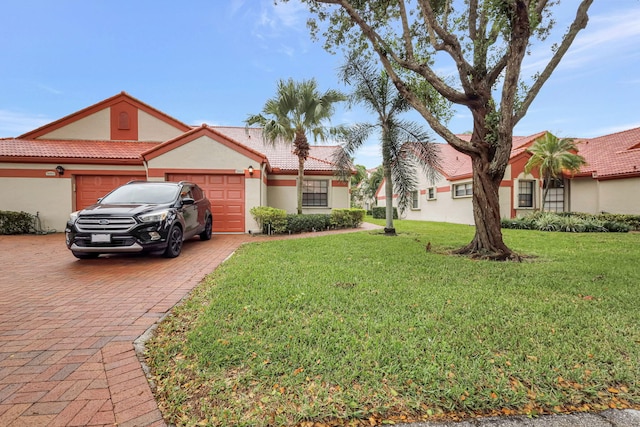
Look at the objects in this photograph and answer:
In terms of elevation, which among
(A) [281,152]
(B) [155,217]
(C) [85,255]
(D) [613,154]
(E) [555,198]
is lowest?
(C) [85,255]

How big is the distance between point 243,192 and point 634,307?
445 inches

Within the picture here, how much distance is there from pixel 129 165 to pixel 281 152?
7.66 metres

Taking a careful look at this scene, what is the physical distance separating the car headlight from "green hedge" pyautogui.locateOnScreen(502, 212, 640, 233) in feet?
51.5

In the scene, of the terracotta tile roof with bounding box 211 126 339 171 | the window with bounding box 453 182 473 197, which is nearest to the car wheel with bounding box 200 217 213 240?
the terracotta tile roof with bounding box 211 126 339 171

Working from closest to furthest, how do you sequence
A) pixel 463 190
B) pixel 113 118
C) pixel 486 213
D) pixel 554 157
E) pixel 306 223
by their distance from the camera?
pixel 486 213 → pixel 306 223 → pixel 554 157 → pixel 113 118 → pixel 463 190

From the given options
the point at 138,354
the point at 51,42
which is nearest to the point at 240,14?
the point at 51,42

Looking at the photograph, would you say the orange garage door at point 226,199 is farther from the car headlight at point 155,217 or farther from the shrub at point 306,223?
the car headlight at point 155,217

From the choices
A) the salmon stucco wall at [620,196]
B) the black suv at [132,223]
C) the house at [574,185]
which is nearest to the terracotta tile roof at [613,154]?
the house at [574,185]

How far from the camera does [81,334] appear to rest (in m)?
3.07

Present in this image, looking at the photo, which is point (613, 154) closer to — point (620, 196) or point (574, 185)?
point (574, 185)

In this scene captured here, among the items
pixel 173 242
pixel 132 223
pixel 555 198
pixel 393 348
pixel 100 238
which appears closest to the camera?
pixel 393 348

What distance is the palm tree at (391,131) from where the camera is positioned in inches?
415

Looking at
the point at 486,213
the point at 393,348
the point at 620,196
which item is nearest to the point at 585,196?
the point at 620,196

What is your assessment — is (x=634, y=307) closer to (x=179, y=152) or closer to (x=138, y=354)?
(x=138, y=354)
